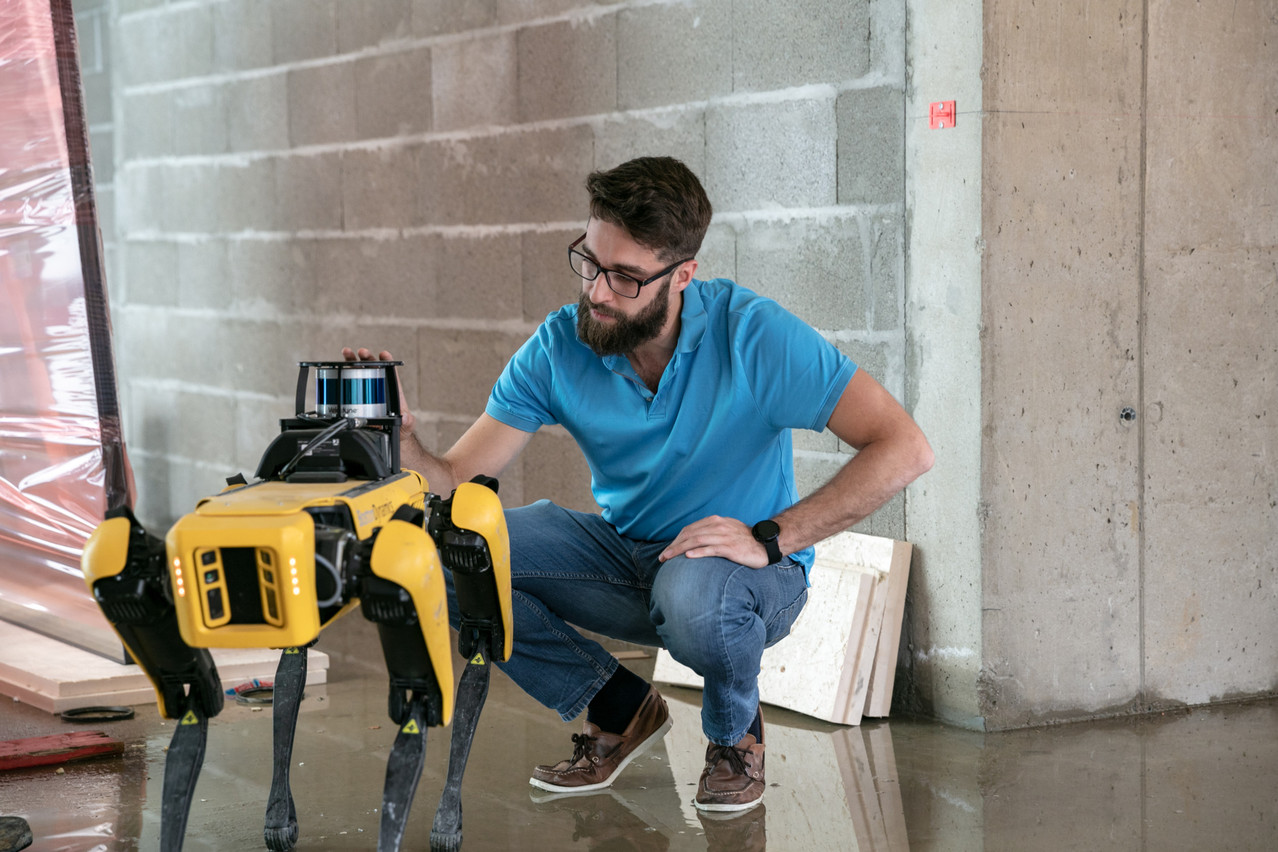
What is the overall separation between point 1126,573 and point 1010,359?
0.56 meters

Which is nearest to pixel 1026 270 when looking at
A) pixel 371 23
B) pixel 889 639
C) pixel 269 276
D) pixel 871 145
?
pixel 871 145

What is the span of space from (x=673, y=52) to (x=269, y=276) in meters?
2.23

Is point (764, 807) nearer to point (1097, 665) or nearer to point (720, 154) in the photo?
point (1097, 665)

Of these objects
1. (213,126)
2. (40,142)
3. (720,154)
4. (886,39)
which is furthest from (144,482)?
(886,39)

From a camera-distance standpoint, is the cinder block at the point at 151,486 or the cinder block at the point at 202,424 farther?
the cinder block at the point at 151,486

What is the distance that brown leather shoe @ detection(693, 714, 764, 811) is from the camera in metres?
2.49

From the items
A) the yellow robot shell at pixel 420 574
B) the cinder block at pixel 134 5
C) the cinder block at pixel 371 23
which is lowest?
the yellow robot shell at pixel 420 574

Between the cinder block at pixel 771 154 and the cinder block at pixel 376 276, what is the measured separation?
1283 millimetres

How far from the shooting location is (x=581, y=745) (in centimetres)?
264

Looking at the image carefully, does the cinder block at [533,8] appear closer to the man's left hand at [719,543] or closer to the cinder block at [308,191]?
the cinder block at [308,191]

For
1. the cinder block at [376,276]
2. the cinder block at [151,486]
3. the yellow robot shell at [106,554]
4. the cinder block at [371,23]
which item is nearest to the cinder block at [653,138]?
the cinder block at [376,276]

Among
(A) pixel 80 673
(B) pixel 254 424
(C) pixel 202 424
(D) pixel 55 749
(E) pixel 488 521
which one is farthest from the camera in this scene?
(C) pixel 202 424

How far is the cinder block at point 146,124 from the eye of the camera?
588 cm

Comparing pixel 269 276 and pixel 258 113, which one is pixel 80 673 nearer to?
pixel 269 276
